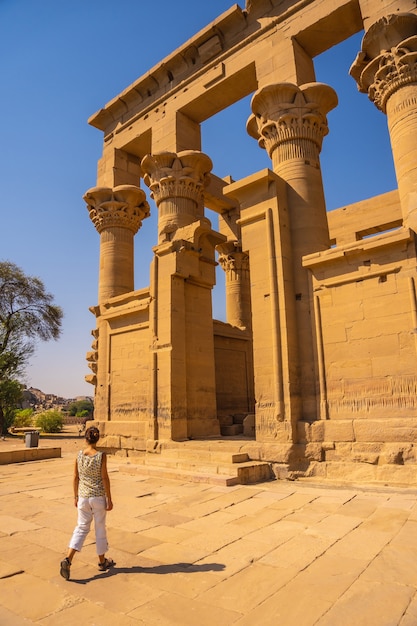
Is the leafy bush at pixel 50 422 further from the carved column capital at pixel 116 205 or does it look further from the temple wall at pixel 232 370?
the temple wall at pixel 232 370

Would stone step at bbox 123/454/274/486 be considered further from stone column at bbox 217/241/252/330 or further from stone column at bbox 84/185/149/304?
stone column at bbox 217/241/252/330

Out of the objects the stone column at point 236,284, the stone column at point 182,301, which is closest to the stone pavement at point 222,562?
the stone column at point 182,301

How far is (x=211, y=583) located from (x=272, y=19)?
12.8 m

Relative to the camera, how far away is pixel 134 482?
7.49 m

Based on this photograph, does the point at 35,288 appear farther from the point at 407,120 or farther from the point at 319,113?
the point at 407,120

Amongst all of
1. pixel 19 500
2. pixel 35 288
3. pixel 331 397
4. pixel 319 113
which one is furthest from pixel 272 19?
pixel 35 288

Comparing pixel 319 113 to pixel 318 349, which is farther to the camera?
pixel 319 113

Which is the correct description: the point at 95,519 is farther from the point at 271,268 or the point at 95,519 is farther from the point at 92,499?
the point at 271,268

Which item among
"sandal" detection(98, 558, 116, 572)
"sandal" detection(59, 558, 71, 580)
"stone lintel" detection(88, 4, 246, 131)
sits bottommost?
"sandal" detection(98, 558, 116, 572)

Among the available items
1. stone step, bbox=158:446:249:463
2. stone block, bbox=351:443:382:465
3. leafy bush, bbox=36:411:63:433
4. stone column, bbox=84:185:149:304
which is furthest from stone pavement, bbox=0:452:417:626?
leafy bush, bbox=36:411:63:433

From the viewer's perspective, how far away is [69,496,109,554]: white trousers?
11.6ft

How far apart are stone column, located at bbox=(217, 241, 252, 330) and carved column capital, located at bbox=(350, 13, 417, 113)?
850 centimetres

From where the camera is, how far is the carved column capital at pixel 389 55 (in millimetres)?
8312

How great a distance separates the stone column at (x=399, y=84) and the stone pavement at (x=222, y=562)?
5237 mm
